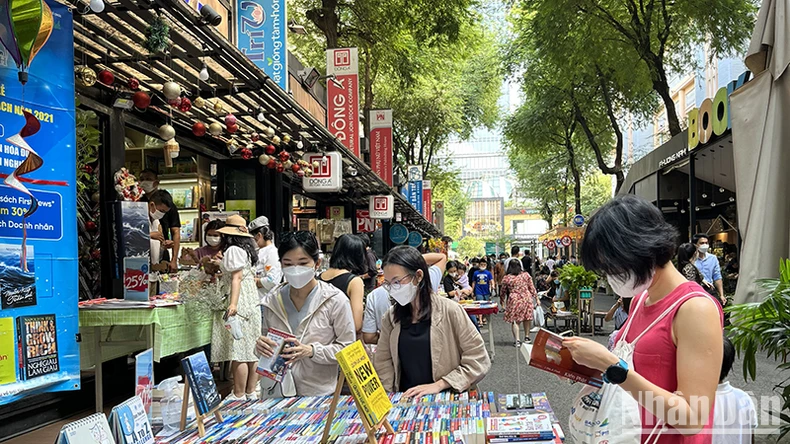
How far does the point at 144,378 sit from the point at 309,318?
3.26 feet

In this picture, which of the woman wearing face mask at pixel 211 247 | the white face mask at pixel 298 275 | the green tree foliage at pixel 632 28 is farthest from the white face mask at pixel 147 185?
the green tree foliage at pixel 632 28

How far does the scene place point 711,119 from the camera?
1377 centimetres

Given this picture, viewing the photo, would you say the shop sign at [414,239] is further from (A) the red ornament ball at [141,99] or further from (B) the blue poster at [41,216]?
(B) the blue poster at [41,216]

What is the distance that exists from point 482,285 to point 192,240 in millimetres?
7680

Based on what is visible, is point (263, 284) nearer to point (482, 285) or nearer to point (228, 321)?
point (228, 321)

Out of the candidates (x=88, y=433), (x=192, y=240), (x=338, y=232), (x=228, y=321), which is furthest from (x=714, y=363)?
(x=338, y=232)

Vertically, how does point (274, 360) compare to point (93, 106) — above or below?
below

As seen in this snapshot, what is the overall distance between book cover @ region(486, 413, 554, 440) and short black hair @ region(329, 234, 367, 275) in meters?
2.85

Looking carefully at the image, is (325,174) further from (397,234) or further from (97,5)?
(397,234)

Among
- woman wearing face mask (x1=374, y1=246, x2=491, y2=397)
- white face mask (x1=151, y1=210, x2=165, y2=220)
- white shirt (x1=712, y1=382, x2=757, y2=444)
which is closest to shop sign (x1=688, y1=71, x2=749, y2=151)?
white face mask (x1=151, y1=210, x2=165, y2=220)

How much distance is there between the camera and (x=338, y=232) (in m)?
19.4

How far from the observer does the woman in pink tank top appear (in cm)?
203

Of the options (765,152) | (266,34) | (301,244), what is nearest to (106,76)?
(301,244)

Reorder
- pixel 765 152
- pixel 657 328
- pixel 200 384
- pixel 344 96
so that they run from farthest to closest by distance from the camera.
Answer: pixel 344 96, pixel 765 152, pixel 200 384, pixel 657 328
